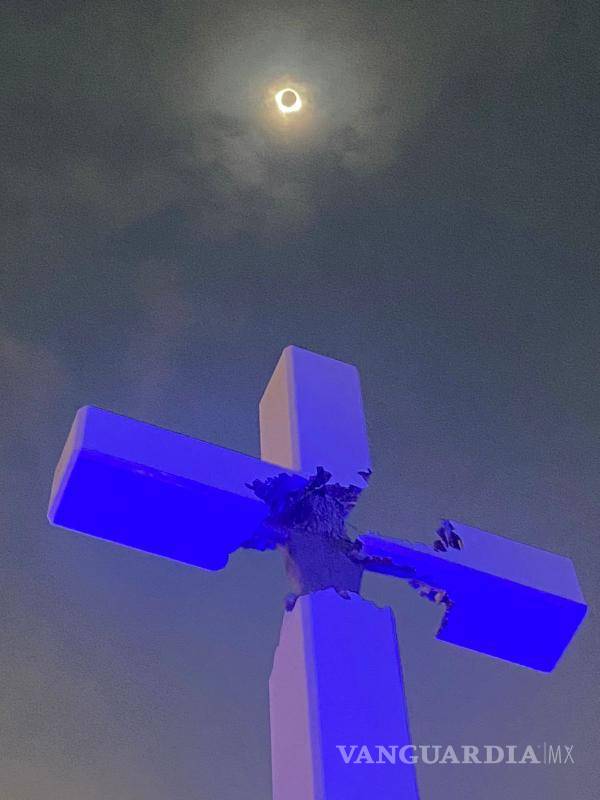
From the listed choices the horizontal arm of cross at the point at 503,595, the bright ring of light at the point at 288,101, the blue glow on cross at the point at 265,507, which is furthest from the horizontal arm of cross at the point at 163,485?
the bright ring of light at the point at 288,101

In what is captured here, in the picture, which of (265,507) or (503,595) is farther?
(503,595)

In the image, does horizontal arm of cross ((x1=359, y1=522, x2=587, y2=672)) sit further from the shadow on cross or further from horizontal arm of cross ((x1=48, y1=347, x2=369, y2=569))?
horizontal arm of cross ((x1=48, y1=347, x2=369, y2=569))

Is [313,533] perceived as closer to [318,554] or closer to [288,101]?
[318,554]

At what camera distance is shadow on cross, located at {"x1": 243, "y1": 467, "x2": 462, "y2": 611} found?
1.45 meters

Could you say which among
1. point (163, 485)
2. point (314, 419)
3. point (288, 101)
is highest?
point (288, 101)

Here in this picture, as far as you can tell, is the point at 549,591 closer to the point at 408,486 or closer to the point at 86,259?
the point at 408,486

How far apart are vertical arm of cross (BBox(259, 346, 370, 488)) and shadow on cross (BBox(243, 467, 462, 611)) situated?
4 centimetres

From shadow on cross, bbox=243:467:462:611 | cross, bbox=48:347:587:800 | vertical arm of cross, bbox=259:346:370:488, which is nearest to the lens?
cross, bbox=48:347:587:800

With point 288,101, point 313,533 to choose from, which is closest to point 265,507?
point 313,533

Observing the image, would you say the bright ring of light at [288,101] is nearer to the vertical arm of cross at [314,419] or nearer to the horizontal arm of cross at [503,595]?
the vertical arm of cross at [314,419]

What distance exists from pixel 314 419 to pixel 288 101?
5.12ft

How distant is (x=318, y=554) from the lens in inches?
57.9

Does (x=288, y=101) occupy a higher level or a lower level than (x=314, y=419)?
higher

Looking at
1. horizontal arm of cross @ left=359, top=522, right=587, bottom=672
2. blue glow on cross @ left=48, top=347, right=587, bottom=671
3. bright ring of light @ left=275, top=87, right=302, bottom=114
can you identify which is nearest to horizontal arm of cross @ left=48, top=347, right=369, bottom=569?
blue glow on cross @ left=48, top=347, right=587, bottom=671
